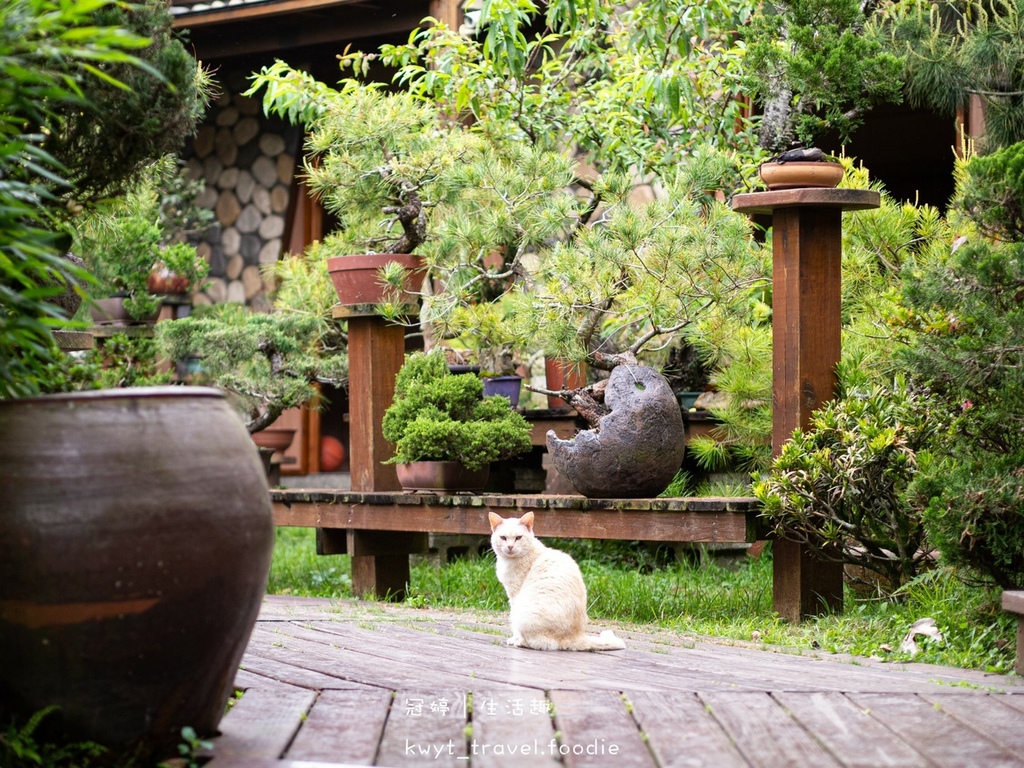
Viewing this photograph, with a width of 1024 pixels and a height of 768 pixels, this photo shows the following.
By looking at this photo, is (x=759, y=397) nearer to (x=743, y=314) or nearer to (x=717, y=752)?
(x=743, y=314)

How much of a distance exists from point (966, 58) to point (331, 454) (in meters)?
6.63

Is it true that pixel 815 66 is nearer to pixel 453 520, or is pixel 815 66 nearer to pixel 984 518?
pixel 984 518

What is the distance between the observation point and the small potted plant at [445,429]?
17.3 ft

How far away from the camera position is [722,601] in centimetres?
492

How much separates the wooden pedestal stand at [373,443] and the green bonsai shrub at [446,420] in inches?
10.1

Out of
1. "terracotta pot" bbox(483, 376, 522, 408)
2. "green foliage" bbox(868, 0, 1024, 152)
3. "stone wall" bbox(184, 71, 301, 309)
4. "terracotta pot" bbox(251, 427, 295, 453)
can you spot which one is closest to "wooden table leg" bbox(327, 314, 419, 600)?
"terracotta pot" bbox(483, 376, 522, 408)

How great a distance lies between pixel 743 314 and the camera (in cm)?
526

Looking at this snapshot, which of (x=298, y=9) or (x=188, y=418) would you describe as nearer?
(x=188, y=418)

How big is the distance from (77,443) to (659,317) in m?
3.31

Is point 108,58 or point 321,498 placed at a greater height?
point 108,58

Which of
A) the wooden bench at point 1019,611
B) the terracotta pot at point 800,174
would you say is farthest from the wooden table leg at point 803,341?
the wooden bench at point 1019,611

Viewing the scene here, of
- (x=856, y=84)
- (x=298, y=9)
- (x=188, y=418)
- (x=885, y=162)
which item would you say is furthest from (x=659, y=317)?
(x=885, y=162)

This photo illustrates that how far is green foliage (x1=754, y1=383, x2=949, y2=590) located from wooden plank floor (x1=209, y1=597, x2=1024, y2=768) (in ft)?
2.35

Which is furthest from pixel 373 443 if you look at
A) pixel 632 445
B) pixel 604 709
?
pixel 604 709
